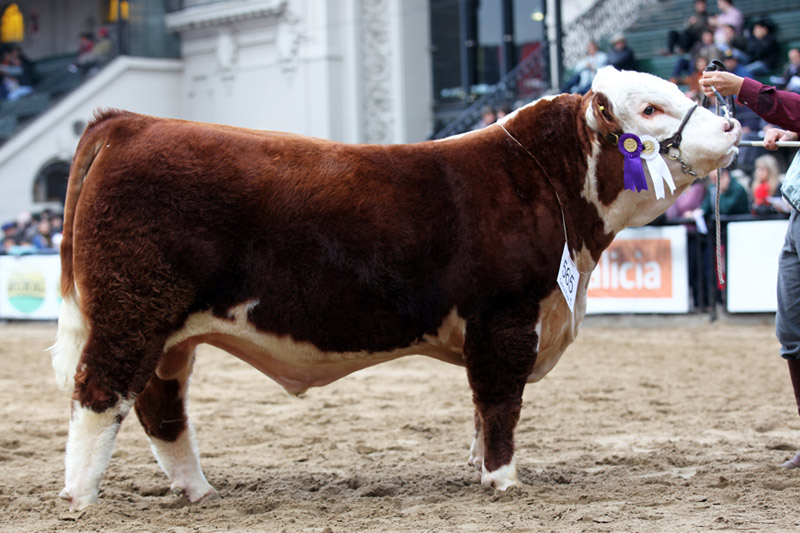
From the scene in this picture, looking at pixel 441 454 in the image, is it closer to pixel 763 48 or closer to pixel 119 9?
pixel 763 48

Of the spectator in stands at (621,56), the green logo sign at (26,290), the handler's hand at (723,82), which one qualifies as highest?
the spectator in stands at (621,56)

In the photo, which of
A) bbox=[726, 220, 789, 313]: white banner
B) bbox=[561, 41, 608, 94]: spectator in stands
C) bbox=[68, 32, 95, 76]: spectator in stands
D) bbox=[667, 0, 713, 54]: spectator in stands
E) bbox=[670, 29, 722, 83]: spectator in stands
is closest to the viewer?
bbox=[726, 220, 789, 313]: white banner

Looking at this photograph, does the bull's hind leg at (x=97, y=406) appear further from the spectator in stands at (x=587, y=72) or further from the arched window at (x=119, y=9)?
the arched window at (x=119, y=9)

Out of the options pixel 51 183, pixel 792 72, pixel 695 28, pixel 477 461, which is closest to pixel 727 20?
pixel 695 28

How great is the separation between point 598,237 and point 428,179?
0.89 metres

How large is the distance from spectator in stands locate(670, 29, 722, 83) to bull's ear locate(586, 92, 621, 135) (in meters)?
10.1

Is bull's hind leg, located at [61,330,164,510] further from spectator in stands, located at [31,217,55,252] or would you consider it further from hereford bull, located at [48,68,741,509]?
spectator in stands, located at [31,217,55,252]

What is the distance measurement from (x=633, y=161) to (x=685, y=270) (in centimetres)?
736

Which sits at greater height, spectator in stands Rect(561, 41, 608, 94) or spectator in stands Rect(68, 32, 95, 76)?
spectator in stands Rect(68, 32, 95, 76)

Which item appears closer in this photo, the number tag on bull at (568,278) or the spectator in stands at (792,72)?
the number tag on bull at (568,278)

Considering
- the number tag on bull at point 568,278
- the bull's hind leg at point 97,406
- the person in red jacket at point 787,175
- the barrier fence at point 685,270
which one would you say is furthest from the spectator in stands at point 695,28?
the bull's hind leg at point 97,406

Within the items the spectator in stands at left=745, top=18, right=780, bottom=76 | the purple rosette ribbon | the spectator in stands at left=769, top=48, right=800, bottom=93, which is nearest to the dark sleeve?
the purple rosette ribbon

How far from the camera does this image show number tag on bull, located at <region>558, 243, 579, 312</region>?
14.3ft

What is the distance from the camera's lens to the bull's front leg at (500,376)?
4.34 m
